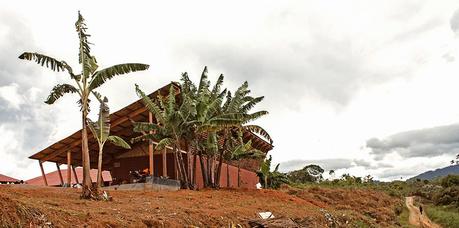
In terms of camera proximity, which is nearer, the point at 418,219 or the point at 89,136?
the point at 89,136

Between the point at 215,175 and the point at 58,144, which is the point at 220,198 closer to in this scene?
the point at 215,175

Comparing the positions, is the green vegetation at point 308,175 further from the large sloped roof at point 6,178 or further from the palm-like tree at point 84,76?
the palm-like tree at point 84,76

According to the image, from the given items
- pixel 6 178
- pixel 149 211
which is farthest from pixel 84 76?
pixel 6 178

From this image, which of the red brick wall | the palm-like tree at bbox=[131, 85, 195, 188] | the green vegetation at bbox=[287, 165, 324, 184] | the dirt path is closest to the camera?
the palm-like tree at bbox=[131, 85, 195, 188]

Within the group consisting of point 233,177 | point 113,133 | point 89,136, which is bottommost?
point 233,177

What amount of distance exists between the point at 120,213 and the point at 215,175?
45.2 ft

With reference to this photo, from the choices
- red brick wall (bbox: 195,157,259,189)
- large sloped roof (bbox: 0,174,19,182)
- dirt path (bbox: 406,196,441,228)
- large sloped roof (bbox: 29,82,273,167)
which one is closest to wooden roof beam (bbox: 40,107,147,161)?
large sloped roof (bbox: 29,82,273,167)

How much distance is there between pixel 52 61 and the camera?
45.0 feet

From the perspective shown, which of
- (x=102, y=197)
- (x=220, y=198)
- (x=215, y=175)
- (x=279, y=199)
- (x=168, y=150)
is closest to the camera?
(x=102, y=197)

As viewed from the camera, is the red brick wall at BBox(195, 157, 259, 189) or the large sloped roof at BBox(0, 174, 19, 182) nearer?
the red brick wall at BBox(195, 157, 259, 189)

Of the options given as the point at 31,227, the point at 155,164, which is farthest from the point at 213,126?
the point at 31,227

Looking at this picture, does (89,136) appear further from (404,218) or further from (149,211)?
(404,218)

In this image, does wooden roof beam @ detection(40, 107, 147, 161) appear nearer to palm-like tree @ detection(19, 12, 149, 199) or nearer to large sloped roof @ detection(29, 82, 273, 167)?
large sloped roof @ detection(29, 82, 273, 167)

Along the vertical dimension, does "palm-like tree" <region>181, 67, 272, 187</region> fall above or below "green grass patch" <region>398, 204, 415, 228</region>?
above
